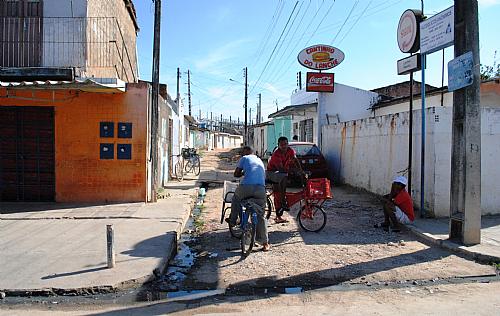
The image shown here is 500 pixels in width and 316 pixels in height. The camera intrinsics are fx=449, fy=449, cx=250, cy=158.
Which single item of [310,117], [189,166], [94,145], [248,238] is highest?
[310,117]

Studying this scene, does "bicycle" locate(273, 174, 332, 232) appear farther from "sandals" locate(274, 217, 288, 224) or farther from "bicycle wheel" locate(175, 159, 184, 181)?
"bicycle wheel" locate(175, 159, 184, 181)

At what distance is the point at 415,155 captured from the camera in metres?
10.4

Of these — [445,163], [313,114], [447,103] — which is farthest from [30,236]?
[313,114]

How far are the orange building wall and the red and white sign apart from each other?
837 cm

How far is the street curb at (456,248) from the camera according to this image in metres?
6.70

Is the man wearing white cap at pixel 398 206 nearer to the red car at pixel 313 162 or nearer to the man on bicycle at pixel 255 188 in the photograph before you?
the man on bicycle at pixel 255 188

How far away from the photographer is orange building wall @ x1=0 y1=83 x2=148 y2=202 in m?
11.1

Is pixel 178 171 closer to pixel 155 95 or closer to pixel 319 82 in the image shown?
pixel 319 82

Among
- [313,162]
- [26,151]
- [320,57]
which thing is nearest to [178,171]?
[313,162]

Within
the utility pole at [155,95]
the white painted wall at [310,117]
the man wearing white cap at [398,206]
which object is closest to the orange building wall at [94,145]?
the utility pole at [155,95]

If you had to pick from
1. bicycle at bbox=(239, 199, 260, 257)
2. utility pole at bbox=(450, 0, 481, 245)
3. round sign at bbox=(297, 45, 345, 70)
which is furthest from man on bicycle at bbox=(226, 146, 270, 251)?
round sign at bbox=(297, 45, 345, 70)

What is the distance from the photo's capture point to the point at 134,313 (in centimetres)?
483

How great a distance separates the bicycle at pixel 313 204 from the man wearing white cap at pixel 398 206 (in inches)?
46.5

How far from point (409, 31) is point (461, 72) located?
3.10 m
